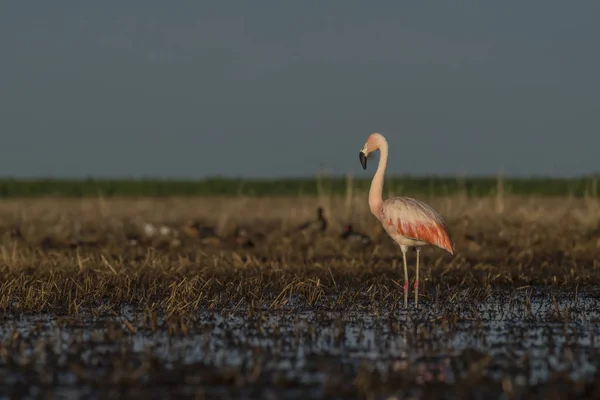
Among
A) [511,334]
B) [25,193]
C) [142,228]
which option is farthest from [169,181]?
[511,334]

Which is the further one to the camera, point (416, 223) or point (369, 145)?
point (369, 145)

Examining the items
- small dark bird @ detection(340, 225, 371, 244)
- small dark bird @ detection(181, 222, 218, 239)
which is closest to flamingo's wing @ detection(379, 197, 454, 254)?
small dark bird @ detection(340, 225, 371, 244)

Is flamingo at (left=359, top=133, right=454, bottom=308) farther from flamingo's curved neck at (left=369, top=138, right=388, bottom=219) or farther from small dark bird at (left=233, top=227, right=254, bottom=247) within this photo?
small dark bird at (left=233, top=227, right=254, bottom=247)

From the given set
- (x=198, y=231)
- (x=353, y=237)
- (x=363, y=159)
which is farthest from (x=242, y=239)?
(x=363, y=159)

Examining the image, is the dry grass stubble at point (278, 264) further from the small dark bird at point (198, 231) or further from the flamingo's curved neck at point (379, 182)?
the flamingo's curved neck at point (379, 182)

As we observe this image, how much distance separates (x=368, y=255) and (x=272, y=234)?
2.90 m

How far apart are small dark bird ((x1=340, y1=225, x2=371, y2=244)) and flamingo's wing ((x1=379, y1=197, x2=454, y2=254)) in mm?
5953

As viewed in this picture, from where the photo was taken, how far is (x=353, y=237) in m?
17.9

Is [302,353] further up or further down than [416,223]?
further down

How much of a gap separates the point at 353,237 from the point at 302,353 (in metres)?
10.6

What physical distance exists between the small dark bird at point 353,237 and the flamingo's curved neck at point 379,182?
5.54 m

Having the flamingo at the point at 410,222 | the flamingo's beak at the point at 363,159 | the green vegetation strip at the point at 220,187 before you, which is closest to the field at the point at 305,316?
the flamingo at the point at 410,222

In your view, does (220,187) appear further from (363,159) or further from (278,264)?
(363,159)

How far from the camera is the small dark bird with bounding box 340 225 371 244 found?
17845mm
